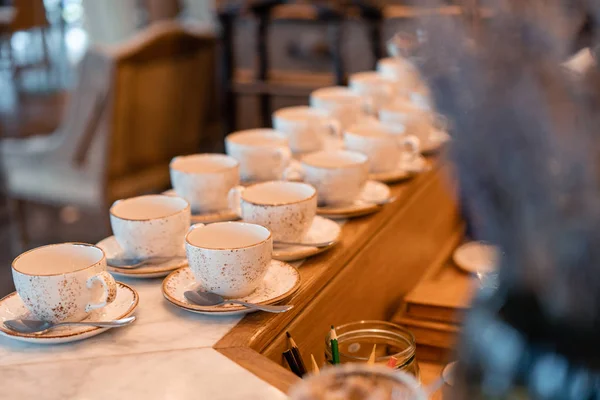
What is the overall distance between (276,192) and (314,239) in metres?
0.12

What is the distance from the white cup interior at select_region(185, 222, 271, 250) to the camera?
110 cm

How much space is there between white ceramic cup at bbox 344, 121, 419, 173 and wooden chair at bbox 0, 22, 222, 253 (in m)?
2.14

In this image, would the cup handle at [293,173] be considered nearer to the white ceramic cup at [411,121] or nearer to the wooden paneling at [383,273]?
the wooden paneling at [383,273]

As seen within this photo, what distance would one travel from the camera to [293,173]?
1538mm

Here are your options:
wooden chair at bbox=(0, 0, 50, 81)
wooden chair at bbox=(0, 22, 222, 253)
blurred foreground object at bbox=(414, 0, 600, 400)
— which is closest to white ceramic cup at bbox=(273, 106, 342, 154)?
blurred foreground object at bbox=(414, 0, 600, 400)

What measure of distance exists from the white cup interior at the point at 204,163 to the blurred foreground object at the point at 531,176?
0.88 m

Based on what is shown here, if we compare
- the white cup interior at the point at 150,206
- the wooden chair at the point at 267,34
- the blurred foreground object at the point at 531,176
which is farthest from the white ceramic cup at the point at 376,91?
the wooden chair at the point at 267,34

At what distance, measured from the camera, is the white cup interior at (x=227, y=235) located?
1.10 m

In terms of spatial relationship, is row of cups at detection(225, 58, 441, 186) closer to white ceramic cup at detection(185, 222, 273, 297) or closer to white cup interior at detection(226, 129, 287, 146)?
white cup interior at detection(226, 129, 287, 146)

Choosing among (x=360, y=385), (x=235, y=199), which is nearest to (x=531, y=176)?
(x=360, y=385)

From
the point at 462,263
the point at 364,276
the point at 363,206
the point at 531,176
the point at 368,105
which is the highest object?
the point at 531,176

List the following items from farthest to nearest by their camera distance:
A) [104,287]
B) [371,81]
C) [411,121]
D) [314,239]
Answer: [371,81], [411,121], [314,239], [104,287]

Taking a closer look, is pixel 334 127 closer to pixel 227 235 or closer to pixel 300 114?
pixel 300 114

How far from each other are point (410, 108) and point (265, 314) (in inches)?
37.8
